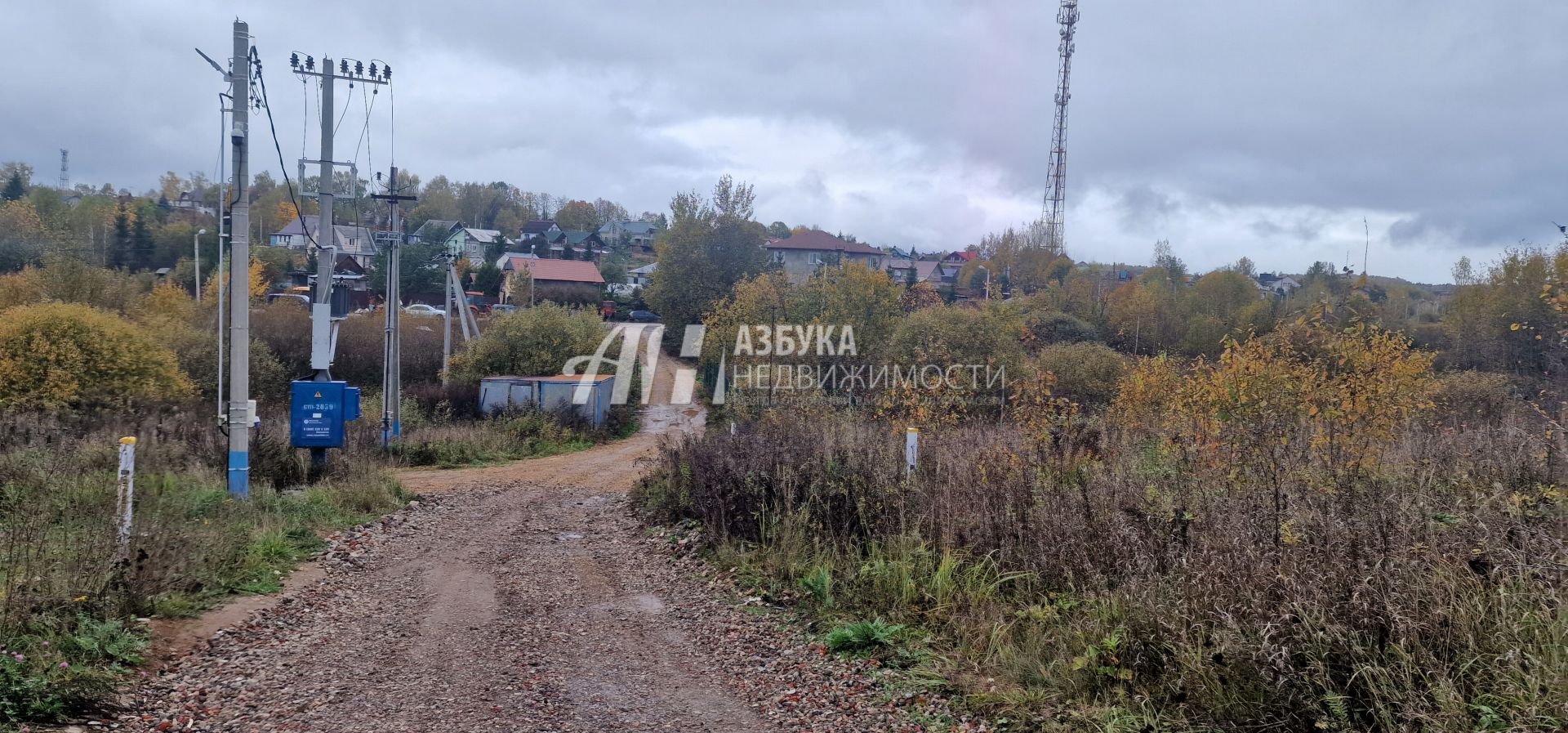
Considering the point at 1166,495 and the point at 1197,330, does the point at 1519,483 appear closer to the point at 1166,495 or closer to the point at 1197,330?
the point at 1166,495

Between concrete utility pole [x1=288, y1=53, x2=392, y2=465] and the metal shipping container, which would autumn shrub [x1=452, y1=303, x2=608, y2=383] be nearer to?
the metal shipping container

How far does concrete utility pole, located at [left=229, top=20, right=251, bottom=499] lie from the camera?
11.0 m

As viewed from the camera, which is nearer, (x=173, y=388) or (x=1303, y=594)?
(x=1303, y=594)

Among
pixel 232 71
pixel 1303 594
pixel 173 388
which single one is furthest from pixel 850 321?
pixel 1303 594

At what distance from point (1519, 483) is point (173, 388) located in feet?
93.1

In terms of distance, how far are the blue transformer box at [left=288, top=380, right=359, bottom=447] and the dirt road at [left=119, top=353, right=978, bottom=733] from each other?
4.26 meters

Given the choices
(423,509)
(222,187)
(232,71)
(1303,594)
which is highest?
(232,71)

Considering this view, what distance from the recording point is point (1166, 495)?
23.4ft

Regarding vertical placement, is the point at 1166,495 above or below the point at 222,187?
below

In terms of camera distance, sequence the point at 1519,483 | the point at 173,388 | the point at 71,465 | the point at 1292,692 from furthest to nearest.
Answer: the point at 173,388 < the point at 71,465 < the point at 1519,483 < the point at 1292,692

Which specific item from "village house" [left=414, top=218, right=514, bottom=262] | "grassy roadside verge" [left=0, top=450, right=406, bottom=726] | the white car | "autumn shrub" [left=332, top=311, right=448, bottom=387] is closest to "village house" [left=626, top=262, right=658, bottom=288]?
"village house" [left=414, top=218, right=514, bottom=262]

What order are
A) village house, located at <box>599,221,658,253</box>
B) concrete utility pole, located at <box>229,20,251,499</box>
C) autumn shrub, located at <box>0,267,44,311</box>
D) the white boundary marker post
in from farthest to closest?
village house, located at <box>599,221,658,253</box>, autumn shrub, located at <box>0,267,44,311</box>, concrete utility pole, located at <box>229,20,251,499</box>, the white boundary marker post

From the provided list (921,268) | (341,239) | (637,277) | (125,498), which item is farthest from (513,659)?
(921,268)

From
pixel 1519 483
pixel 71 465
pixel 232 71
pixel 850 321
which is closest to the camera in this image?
pixel 1519 483
